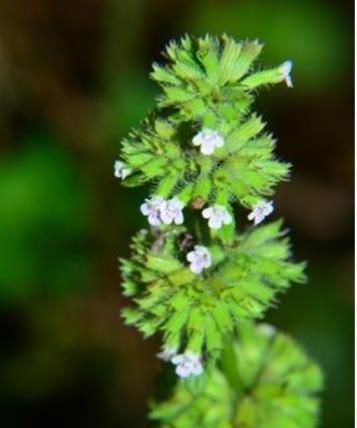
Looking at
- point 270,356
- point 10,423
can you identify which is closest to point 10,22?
point 10,423

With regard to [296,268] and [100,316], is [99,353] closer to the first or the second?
[100,316]

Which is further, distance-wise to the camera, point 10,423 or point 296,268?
point 10,423

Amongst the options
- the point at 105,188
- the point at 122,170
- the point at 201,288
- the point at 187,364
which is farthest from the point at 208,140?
the point at 105,188

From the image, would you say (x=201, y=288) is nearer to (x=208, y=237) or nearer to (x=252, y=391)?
(x=208, y=237)

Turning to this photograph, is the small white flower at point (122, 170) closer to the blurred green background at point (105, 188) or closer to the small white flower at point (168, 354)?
the small white flower at point (168, 354)

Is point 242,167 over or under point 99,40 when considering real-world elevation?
under

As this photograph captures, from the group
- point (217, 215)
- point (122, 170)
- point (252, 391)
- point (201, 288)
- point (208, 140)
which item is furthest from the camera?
point (252, 391)

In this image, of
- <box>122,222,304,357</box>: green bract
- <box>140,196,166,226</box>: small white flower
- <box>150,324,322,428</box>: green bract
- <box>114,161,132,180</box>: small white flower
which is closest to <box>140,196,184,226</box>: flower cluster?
<box>140,196,166,226</box>: small white flower
